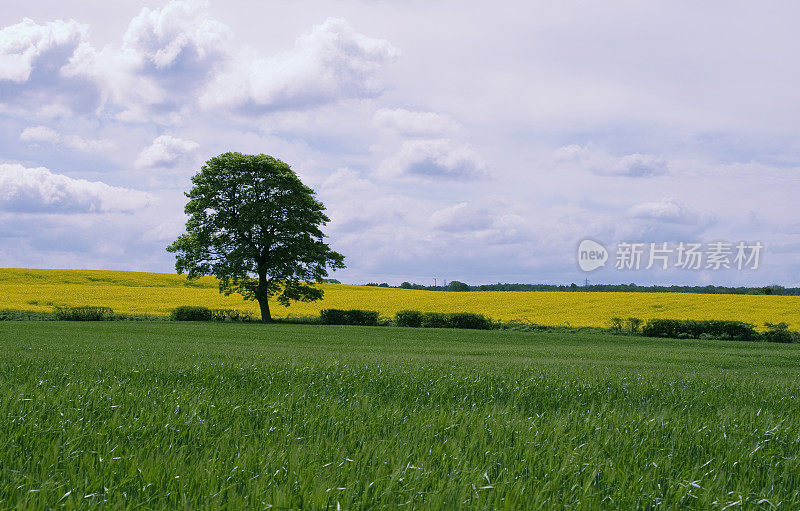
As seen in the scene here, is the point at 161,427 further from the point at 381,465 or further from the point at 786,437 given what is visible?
the point at 786,437

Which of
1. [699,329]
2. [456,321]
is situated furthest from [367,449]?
[699,329]

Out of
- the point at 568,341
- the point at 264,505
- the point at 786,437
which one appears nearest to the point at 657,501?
the point at 264,505

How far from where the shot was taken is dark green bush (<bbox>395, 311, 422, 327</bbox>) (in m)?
44.8

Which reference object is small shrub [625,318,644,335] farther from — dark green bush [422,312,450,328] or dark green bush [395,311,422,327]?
dark green bush [395,311,422,327]

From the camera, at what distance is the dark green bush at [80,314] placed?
42.5 metres

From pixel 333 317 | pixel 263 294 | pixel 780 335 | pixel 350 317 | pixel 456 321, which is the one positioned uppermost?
pixel 780 335

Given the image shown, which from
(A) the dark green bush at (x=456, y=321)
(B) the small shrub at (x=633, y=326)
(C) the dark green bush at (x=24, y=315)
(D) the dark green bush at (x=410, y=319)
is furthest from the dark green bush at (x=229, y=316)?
(B) the small shrub at (x=633, y=326)

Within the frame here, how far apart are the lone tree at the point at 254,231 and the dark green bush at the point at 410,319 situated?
689 centimetres

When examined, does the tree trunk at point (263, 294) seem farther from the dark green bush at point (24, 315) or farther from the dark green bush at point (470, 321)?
the dark green bush at point (24, 315)

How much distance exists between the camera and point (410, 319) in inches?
1768

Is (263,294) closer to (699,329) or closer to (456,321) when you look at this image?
(456,321)

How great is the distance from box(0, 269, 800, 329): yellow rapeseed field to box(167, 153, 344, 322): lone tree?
152 inches

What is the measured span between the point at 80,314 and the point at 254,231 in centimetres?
1338

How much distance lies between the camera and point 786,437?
493 cm
